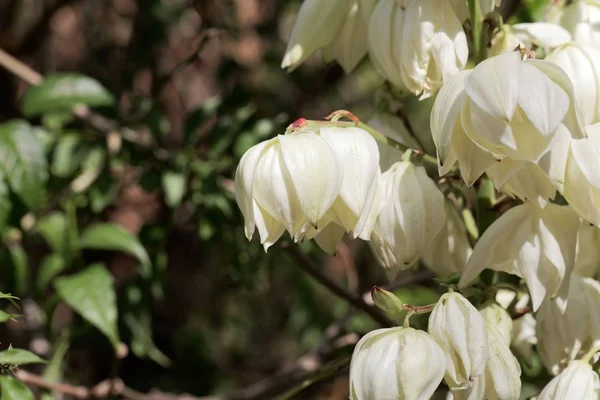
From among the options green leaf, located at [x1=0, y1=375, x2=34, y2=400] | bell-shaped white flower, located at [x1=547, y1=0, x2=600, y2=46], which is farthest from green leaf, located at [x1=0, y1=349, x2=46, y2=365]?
bell-shaped white flower, located at [x1=547, y1=0, x2=600, y2=46]

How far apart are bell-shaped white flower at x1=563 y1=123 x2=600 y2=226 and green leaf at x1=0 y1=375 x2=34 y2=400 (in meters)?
0.56

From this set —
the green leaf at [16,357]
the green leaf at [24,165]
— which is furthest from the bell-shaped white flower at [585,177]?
the green leaf at [24,165]

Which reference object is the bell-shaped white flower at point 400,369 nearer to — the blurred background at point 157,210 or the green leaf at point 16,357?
→ the blurred background at point 157,210

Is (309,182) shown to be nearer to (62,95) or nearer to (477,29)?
(477,29)

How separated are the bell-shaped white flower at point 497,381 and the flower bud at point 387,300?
8cm

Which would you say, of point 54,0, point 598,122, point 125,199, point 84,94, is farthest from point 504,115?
point 125,199

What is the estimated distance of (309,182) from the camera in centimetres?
72

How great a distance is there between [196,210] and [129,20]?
110 cm

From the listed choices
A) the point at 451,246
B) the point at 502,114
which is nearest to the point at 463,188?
the point at 451,246

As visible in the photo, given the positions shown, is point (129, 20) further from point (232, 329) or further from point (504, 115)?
point (504, 115)

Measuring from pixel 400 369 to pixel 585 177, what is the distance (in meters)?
0.22

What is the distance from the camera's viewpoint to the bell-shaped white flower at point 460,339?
701mm

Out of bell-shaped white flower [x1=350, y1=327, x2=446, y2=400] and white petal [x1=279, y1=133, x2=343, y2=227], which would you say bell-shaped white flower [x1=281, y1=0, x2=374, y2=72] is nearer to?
white petal [x1=279, y1=133, x2=343, y2=227]

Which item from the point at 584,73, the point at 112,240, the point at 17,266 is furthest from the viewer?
the point at 17,266
